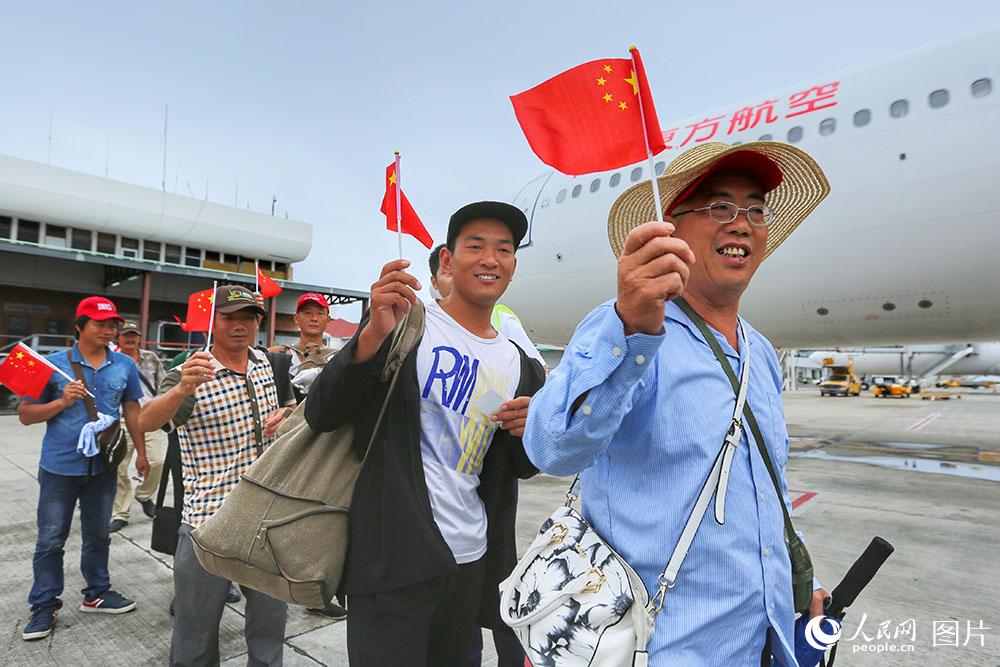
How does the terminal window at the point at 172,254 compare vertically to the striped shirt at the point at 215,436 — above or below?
above

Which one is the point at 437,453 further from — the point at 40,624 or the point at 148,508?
the point at 148,508

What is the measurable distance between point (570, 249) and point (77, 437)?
709 cm

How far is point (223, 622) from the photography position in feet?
10.0

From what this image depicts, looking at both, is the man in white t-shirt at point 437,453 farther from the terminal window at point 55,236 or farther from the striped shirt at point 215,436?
the terminal window at point 55,236

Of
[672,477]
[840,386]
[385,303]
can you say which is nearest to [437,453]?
[385,303]

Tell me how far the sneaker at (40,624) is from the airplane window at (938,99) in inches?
353

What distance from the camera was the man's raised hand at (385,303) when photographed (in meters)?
1.56

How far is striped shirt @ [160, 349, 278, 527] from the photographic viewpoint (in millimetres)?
2309

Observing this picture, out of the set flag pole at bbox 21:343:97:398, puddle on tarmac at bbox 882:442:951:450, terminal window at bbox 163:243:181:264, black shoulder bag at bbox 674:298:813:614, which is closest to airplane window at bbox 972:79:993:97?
puddle on tarmac at bbox 882:442:951:450

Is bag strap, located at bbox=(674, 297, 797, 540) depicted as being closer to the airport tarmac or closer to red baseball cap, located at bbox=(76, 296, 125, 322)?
the airport tarmac

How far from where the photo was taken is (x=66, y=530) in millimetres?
3107

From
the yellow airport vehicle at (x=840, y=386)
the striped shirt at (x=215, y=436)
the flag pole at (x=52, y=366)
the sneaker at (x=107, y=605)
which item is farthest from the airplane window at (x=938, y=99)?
the yellow airport vehicle at (x=840, y=386)

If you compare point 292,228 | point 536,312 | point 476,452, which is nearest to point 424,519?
point 476,452

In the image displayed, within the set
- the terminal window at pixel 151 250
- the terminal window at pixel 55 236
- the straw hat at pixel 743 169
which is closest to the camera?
the straw hat at pixel 743 169
